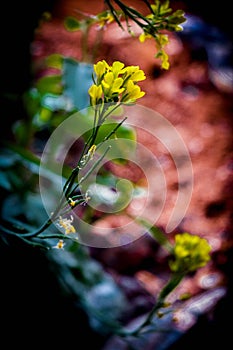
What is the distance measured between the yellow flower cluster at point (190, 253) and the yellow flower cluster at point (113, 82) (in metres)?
0.38

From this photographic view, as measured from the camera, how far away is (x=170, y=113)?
6.31 ft

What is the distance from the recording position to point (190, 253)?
0.69 metres

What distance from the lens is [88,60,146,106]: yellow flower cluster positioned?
1.28ft

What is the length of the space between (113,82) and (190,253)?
0.43 m

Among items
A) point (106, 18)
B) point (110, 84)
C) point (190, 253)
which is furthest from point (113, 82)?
point (190, 253)

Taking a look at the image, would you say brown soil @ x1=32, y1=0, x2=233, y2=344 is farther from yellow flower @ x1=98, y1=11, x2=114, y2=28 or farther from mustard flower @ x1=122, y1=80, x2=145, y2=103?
mustard flower @ x1=122, y1=80, x2=145, y2=103

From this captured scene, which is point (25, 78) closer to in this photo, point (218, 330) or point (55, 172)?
point (55, 172)

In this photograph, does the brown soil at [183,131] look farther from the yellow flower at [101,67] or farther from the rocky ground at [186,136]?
the yellow flower at [101,67]

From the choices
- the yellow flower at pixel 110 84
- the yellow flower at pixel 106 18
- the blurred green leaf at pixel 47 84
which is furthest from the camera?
the blurred green leaf at pixel 47 84

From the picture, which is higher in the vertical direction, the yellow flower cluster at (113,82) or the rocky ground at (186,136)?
the yellow flower cluster at (113,82)

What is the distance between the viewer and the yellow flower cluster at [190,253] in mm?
683

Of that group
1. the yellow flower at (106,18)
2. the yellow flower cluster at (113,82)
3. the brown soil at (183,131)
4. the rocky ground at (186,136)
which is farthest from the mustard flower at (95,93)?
the brown soil at (183,131)

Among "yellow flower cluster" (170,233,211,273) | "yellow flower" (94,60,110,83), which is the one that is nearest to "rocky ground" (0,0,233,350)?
"yellow flower cluster" (170,233,211,273)

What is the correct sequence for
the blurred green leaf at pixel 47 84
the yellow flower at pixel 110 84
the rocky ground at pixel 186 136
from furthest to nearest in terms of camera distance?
the rocky ground at pixel 186 136 → the blurred green leaf at pixel 47 84 → the yellow flower at pixel 110 84
